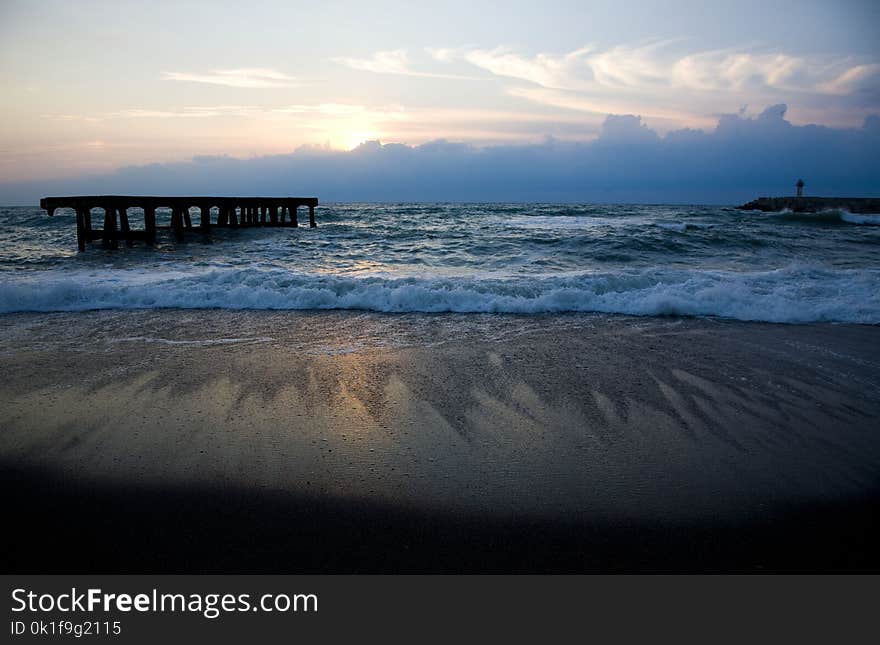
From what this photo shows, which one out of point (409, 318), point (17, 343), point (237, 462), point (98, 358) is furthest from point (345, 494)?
point (17, 343)

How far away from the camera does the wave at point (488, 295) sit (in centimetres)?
721

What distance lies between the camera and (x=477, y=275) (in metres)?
10.6

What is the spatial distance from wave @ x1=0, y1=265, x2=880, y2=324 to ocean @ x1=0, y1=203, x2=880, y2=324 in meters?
0.02

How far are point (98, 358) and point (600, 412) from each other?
480 centimetres

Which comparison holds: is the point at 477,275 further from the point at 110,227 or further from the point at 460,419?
the point at 110,227

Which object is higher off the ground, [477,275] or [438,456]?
[477,275]

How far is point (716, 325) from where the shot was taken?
6.57 metres

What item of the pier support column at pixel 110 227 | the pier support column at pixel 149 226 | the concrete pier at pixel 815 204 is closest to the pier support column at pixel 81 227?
the pier support column at pixel 110 227

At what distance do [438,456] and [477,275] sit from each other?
305 inches

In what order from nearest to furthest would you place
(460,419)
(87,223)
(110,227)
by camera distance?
(460,419), (87,223), (110,227)

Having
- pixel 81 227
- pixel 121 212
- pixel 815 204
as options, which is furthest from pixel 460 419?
pixel 815 204

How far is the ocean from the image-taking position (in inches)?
294

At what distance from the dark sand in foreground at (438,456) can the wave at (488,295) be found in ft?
5.74
